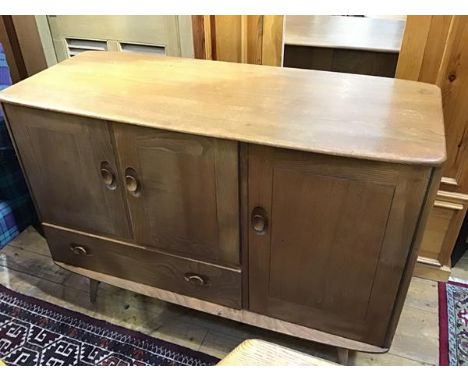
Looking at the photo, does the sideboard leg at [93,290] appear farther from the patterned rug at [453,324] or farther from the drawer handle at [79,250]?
the patterned rug at [453,324]

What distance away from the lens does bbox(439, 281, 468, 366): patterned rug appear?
55.4 inches

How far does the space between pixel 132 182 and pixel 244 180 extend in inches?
12.9

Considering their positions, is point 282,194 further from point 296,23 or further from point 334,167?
point 296,23

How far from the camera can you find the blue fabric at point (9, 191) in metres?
1.51

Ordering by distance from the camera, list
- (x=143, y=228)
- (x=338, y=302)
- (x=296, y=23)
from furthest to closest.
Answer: (x=296, y=23) → (x=143, y=228) → (x=338, y=302)

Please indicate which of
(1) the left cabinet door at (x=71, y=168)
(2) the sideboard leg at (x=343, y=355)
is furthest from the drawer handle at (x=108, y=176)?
(2) the sideboard leg at (x=343, y=355)

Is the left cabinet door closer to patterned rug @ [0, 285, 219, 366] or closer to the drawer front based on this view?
patterned rug @ [0, 285, 219, 366]

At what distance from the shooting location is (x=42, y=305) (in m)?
1.63

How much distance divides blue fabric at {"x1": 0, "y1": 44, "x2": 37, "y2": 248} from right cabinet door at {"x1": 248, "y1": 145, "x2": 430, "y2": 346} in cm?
92

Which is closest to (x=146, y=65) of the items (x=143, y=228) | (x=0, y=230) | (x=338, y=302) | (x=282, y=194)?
(x=143, y=228)

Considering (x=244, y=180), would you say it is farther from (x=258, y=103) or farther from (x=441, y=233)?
(x=441, y=233)

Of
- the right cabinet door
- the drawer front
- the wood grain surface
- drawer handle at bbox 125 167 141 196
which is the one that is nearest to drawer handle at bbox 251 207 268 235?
the right cabinet door

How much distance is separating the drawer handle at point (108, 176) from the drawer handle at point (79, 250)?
0.32 m
